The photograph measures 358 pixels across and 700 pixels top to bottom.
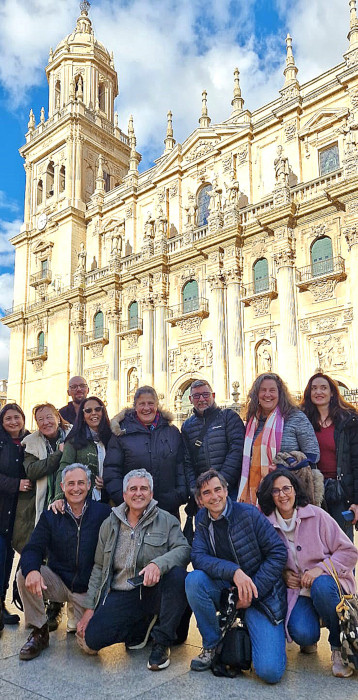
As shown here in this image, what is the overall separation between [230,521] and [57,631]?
186 centimetres

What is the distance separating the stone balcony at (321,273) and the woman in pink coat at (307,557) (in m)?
15.1

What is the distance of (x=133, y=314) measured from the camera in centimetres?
2502

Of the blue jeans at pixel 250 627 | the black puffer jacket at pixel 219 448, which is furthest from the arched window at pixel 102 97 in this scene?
the blue jeans at pixel 250 627

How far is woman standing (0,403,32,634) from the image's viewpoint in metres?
4.69

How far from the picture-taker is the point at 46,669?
3.53m

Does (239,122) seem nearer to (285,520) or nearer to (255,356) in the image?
(255,356)

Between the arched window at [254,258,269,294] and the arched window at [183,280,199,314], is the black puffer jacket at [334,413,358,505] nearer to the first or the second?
the arched window at [254,258,269,294]

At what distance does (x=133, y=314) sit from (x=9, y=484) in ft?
67.1

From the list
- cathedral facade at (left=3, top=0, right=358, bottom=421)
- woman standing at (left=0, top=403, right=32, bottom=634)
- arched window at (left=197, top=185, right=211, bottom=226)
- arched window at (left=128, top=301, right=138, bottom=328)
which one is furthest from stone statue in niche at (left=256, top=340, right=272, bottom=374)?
woman standing at (left=0, top=403, right=32, bottom=634)

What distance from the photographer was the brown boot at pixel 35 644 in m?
3.70

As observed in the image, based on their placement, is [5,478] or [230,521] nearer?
[230,521]

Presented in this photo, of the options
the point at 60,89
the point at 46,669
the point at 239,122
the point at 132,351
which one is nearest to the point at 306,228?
the point at 239,122

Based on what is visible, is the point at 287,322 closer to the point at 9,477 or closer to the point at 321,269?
the point at 321,269

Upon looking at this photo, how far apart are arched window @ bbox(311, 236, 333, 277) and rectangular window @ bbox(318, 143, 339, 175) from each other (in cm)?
294
